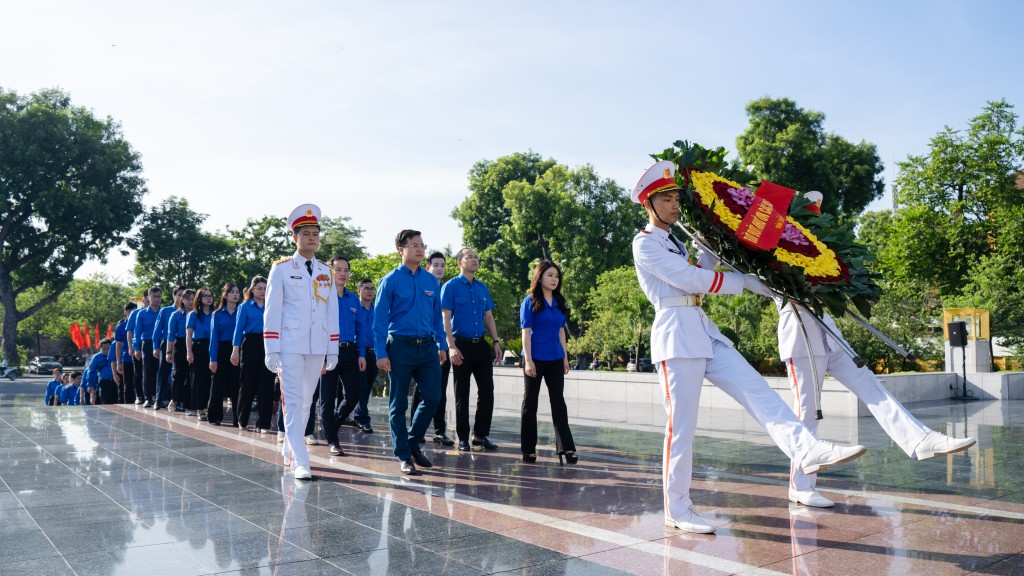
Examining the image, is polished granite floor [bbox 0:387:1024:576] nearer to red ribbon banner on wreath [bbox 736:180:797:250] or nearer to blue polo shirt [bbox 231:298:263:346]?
red ribbon banner on wreath [bbox 736:180:797:250]

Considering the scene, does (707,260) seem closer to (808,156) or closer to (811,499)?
(811,499)

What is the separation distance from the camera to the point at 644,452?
845 centimetres

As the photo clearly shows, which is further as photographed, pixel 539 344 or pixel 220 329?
pixel 220 329

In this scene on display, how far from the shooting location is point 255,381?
422 inches

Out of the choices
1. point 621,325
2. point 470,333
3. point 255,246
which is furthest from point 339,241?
point 470,333

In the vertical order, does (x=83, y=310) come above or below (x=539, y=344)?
above

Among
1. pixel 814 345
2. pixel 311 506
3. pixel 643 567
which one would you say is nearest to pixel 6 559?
pixel 311 506

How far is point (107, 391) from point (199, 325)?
20.4ft

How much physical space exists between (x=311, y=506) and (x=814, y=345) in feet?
11.6

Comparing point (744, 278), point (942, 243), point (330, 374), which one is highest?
point (942, 243)

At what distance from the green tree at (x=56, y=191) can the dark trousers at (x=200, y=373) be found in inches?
1410

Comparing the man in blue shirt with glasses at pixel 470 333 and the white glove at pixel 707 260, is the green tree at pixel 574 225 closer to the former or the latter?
the man in blue shirt with glasses at pixel 470 333

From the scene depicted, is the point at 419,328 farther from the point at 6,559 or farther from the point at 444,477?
the point at 6,559

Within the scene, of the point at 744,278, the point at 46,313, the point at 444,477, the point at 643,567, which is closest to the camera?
the point at 643,567
